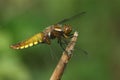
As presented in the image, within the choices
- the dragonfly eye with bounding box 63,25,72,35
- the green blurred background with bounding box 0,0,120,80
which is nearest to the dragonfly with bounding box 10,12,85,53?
the dragonfly eye with bounding box 63,25,72,35

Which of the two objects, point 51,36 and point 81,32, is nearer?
point 51,36

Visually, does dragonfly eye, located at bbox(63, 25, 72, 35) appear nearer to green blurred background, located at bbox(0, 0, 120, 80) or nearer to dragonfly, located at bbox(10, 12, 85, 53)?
dragonfly, located at bbox(10, 12, 85, 53)

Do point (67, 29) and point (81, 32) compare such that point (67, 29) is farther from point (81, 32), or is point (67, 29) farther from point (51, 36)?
point (81, 32)

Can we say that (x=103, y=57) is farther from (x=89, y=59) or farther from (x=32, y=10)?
(x=32, y=10)

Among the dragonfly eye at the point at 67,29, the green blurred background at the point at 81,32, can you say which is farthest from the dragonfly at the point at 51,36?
the green blurred background at the point at 81,32

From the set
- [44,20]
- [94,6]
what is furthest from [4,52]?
[94,6]

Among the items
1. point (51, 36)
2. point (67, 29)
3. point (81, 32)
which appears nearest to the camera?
point (67, 29)

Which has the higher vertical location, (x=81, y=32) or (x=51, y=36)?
(x=51, y=36)

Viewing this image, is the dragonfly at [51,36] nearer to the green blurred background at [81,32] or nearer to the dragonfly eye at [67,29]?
the dragonfly eye at [67,29]

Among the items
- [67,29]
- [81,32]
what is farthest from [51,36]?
[81,32]
